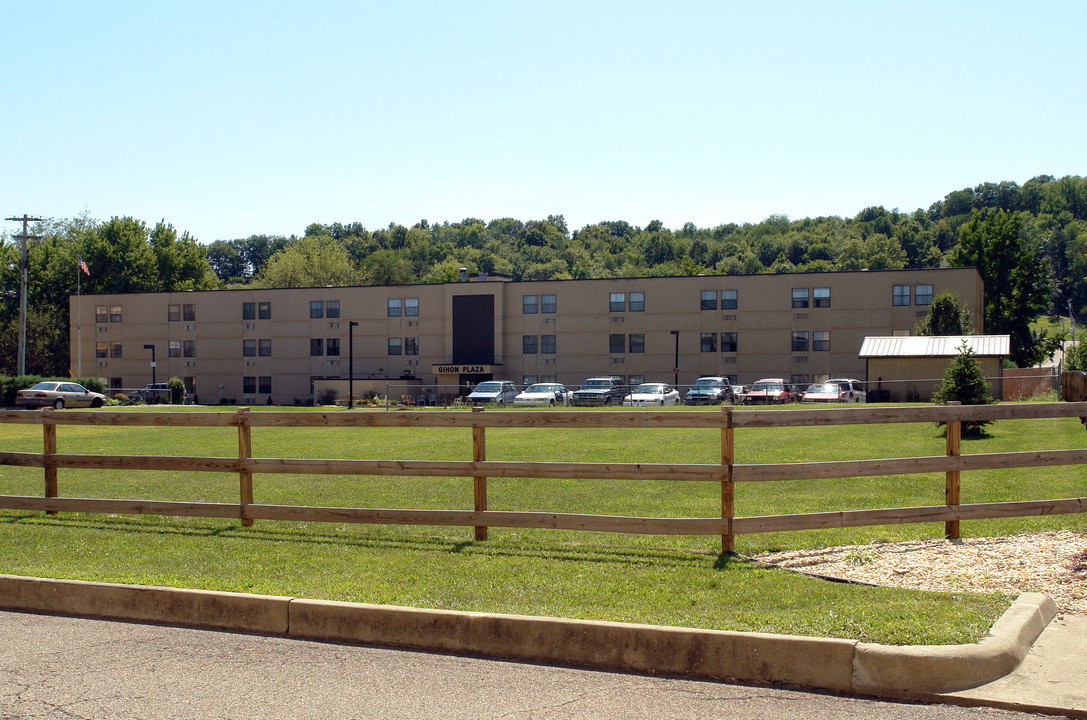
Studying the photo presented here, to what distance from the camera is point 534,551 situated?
852 cm

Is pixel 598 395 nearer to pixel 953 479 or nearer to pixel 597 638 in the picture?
pixel 953 479

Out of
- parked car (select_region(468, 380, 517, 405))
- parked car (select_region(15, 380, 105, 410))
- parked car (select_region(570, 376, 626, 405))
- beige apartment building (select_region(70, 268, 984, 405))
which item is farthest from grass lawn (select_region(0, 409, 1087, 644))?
beige apartment building (select_region(70, 268, 984, 405))

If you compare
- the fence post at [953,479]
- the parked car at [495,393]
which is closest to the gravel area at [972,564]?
the fence post at [953,479]

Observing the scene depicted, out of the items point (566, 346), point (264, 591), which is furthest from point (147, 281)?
point (264, 591)

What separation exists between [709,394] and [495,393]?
13.0 metres

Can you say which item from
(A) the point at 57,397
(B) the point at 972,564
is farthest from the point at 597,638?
(A) the point at 57,397

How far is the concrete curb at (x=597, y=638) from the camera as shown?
17.6ft

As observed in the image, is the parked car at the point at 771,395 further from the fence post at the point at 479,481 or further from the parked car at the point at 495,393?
the fence post at the point at 479,481

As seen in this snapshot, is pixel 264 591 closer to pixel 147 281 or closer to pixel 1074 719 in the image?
pixel 1074 719

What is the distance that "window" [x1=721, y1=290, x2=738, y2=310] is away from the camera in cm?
6756

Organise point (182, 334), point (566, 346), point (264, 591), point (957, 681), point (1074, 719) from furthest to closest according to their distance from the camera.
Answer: point (182, 334), point (566, 346), point (264, 591), point (957, 681), point (1074, 719)

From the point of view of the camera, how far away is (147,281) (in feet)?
357

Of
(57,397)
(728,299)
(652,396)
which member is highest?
(728,299)

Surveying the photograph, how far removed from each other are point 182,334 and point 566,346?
3557cm
